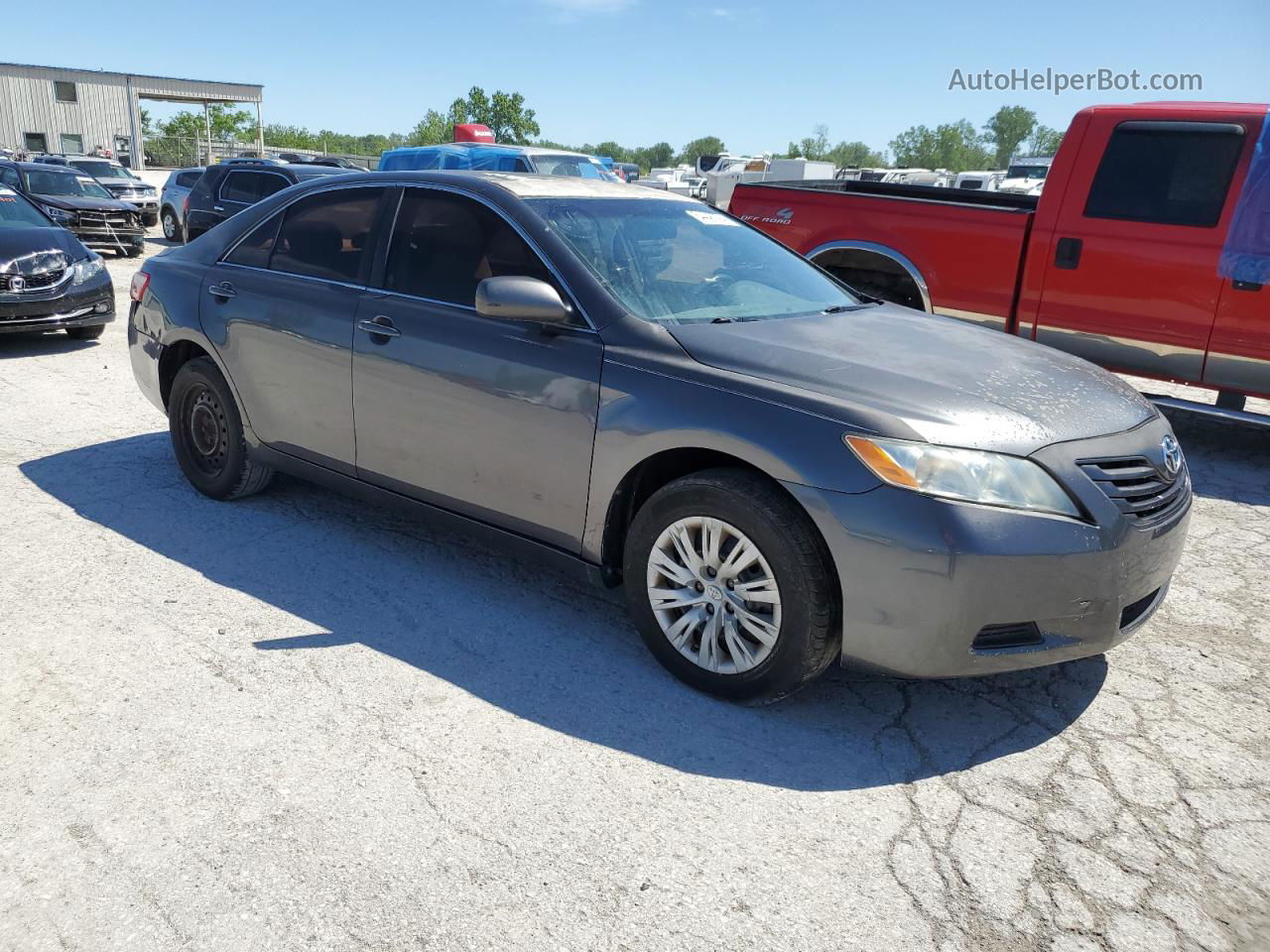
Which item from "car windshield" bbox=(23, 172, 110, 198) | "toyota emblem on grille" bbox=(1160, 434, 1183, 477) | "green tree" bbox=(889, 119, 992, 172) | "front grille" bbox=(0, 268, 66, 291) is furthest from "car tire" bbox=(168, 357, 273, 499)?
"green tree" bbox=(889, 119, 992, 172)

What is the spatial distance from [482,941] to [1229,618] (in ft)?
11.3

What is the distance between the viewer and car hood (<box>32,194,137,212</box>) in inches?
642

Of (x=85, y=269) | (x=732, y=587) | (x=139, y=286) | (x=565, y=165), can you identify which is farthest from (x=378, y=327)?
(x=565, y=165)

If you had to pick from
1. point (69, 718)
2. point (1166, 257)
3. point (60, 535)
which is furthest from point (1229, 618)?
point (60, 535)

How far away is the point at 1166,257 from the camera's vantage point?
6219mm

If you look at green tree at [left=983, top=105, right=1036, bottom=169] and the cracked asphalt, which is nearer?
the cracked asphalt

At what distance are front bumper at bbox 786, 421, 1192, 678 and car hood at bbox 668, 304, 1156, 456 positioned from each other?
9.9 inches

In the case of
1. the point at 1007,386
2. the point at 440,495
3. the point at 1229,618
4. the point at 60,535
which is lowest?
the point at 60,535

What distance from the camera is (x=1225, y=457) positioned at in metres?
6.58

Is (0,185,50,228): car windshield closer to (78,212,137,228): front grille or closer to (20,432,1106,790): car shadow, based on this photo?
(20,432,1106,790): car shadow

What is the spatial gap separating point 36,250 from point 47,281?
352mm

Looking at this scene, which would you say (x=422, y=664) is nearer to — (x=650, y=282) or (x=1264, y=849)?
(x=650, y=282)

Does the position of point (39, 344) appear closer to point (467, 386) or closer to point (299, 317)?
point (299, 317)

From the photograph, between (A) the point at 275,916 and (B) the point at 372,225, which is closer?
(A) the point at 275,916
